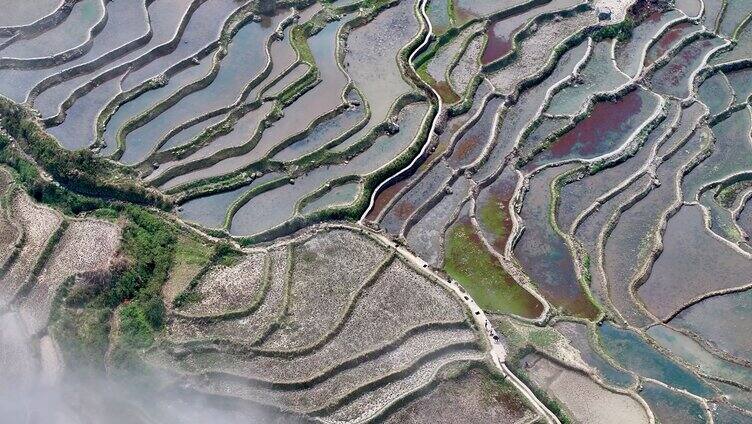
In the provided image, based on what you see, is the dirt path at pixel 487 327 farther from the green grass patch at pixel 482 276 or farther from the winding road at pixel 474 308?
the green grass patch at pixel 482 276

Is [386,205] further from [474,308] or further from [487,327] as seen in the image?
[487,327]

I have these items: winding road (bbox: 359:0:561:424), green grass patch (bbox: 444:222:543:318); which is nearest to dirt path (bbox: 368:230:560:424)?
winding road (bbox: 359:0:561:424)

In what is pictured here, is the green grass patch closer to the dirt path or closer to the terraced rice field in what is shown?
the terraced rice field

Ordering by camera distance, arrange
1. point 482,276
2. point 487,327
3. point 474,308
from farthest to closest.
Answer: point 482,276, point 474,308, point 487,327

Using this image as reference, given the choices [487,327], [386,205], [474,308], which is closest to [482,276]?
[474,308]

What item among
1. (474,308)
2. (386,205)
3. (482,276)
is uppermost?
(386,205)

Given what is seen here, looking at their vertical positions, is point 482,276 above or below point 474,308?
above
